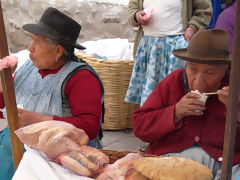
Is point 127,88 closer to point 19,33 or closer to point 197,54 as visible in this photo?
point 19,33

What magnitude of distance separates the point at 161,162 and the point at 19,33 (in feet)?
12.8

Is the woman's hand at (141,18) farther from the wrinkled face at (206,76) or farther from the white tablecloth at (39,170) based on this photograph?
the white tablecloth at (39,170)

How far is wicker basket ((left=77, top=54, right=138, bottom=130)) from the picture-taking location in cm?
353

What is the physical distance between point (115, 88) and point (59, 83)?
169cm

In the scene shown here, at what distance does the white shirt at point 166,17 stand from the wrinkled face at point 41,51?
1290 millimetres

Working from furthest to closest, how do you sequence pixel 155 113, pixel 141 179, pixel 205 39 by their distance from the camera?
pixel 155 113 → pixel 205 39 → pixel 141 179

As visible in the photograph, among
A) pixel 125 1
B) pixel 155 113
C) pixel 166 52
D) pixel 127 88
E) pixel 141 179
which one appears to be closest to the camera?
pixel 141 179

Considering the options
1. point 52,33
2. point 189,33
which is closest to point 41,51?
point 52,33

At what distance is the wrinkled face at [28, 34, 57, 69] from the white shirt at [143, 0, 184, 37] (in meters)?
1.29

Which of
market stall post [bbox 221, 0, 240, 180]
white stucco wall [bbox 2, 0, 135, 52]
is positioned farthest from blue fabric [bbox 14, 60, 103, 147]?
white stucco wall [bbox 2, 0, 135, 52]

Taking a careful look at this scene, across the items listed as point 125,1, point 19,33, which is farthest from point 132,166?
point 125,1

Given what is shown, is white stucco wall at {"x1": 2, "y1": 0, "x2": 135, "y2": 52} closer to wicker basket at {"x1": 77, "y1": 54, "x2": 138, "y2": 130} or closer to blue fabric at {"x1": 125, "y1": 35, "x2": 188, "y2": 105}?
wicker basket at {"x1": 77, "y1": 54, "x2": 138, "y2": 130}

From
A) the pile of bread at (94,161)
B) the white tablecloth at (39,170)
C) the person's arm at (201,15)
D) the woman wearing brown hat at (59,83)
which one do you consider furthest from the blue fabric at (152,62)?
the white tablecloth at (39,170)

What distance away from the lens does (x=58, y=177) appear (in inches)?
47.4
